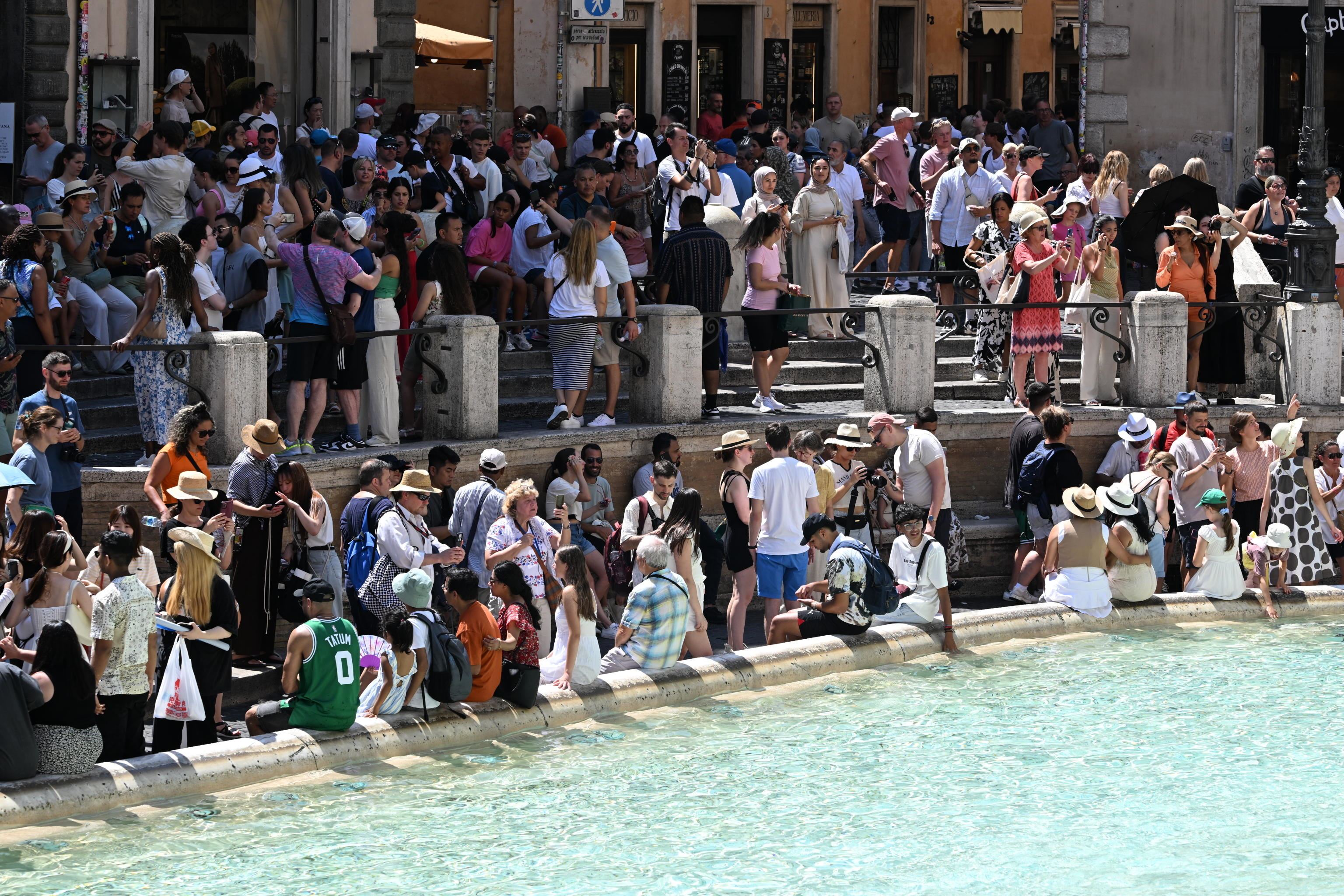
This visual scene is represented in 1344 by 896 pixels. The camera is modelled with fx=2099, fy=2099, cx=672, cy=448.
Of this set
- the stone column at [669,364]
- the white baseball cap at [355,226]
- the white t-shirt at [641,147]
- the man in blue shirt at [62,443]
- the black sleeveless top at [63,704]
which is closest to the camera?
the black sleeveless top at [63,704]

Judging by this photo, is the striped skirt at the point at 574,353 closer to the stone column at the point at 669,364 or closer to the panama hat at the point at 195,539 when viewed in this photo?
the stone column at the point at 669,364

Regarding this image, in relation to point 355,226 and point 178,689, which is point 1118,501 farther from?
point 178,689

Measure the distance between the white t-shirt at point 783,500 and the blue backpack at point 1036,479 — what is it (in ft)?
7.16

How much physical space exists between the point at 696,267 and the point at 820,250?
6.72 feet

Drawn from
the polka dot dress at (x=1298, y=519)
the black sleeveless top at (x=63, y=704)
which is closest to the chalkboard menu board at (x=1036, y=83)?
the polka dot dress at (x=1298, y=519)

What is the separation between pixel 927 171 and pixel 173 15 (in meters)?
8.49

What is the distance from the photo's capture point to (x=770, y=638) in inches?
523

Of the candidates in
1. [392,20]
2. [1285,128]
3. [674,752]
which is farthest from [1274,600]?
[392,20]

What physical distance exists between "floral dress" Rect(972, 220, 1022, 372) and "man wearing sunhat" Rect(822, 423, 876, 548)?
2712mm

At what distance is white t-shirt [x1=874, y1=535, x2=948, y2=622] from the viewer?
13.4 meters

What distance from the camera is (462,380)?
46.8 ft

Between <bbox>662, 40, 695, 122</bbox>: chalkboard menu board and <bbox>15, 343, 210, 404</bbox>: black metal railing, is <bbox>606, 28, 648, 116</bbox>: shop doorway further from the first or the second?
<bbox>15, 343, 210, 404</bbox>: black metal railing

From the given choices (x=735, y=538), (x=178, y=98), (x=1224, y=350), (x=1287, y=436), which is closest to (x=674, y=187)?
(x=735, y=538)

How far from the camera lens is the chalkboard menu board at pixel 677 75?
97.8 ft
